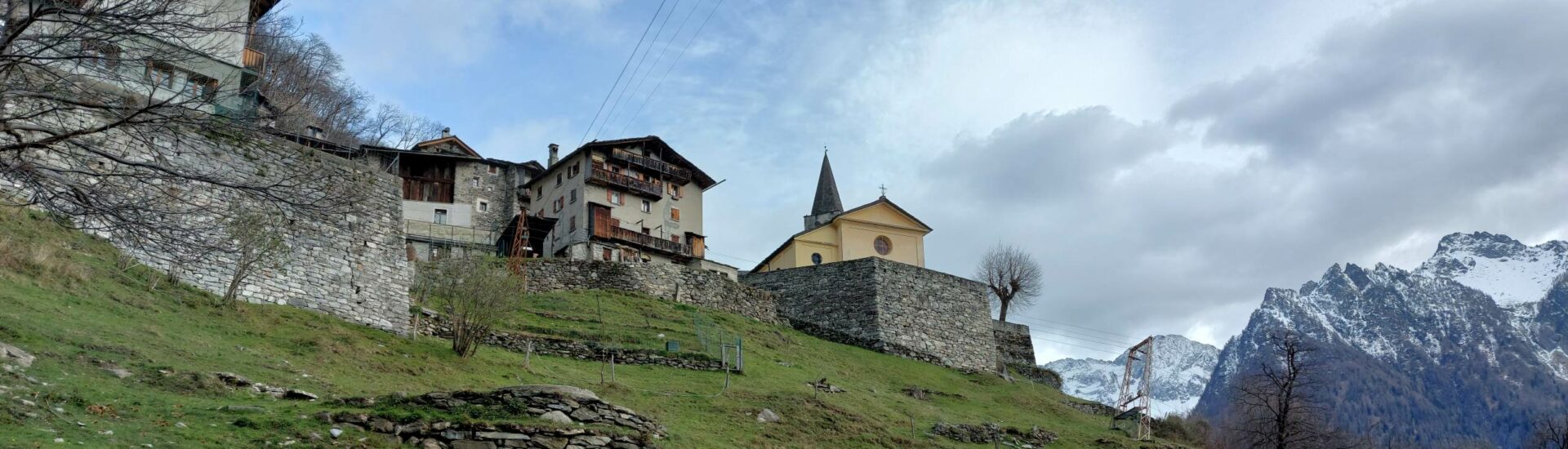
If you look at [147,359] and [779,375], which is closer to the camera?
[147,359]

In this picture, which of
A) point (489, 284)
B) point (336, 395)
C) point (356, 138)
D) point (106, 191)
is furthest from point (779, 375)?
point (356, 138)

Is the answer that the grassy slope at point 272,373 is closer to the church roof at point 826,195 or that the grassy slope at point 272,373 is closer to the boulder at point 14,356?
the boulder at point 14,356

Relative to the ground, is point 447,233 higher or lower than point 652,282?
higher

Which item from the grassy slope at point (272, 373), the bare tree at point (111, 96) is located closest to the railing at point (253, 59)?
the grassy slope at point (272, 373)

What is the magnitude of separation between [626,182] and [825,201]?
656 inches

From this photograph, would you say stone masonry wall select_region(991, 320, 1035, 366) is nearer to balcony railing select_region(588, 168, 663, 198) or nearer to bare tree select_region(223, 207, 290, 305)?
balcony railing select_region(588, 168, 663, 198)

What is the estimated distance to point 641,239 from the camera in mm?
56219

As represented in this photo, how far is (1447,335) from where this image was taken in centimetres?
18912

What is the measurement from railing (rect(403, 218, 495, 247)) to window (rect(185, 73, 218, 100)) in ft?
138

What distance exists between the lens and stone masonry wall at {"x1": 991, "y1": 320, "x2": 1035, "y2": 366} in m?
57.8

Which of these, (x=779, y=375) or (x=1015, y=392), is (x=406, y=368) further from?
(x=1015, y=392)

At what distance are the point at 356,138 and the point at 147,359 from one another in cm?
5298

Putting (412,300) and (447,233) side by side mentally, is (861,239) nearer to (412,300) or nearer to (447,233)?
(447,233)

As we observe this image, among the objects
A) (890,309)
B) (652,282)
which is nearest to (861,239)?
(890,309)
